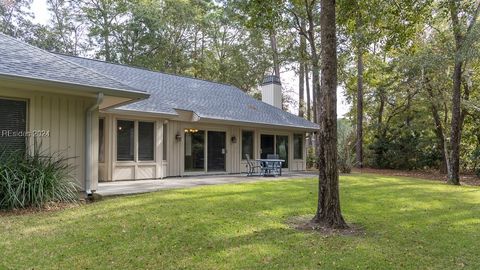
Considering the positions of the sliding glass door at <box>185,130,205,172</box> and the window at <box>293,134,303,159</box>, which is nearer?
the sliding glass door at <box>185,130,205,172</box>

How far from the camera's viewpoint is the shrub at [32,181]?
620cm

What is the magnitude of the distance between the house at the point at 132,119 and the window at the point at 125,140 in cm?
3

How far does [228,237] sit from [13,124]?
4.93 meters

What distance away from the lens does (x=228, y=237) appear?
477cm

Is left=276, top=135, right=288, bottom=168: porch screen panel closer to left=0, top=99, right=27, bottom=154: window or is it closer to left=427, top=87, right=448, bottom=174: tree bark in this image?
left=427, top=87, right=448, bottom=174: tree bark

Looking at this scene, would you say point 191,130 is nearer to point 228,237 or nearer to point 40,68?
point 40,68

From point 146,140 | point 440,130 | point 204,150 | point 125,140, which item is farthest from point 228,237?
point 440,130

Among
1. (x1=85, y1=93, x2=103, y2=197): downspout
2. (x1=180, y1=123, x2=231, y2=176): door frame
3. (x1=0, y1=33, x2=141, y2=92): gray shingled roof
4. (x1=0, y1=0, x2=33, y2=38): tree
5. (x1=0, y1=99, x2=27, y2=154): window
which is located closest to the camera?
(x1=0, y1=33, x2=141, y2=92): gray shingled roof

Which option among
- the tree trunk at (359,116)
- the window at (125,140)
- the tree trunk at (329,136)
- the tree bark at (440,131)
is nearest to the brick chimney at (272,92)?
the tree trunk at (359,116)

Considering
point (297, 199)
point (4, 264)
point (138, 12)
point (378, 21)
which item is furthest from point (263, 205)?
point (138, 12)

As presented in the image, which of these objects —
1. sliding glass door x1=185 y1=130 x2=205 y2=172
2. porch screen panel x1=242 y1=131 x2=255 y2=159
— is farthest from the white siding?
porch screen panel x1=242 y1=131 x2=255 y2=159

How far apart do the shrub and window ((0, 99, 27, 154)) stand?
221mm

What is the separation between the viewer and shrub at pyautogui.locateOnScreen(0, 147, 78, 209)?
20.3ft

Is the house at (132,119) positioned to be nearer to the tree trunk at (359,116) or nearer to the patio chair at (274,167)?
the patio chair at (274,167)
